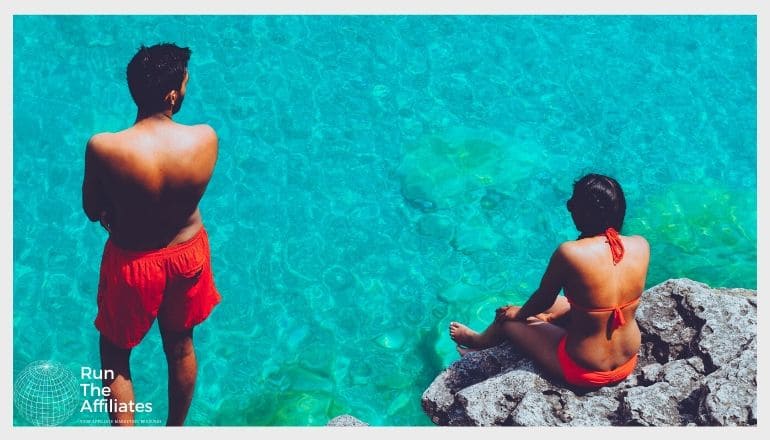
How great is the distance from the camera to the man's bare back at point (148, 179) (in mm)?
4152

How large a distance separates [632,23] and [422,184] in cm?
348

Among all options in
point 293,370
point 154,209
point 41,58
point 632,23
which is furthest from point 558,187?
point 41,58

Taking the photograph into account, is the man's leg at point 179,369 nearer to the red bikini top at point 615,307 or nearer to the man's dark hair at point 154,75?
the man's dark hair at point 154,75

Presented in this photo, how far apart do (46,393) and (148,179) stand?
124 inches

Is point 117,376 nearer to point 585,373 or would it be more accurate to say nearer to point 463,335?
point 463,335

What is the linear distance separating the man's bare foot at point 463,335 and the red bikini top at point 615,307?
1014 mm

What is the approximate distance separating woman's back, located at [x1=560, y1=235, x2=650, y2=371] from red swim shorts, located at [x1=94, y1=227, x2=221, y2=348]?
215 cm

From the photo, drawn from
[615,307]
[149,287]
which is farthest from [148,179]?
[615,307]

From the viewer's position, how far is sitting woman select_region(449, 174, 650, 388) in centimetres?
454

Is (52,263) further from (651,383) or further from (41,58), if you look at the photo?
(651,383)

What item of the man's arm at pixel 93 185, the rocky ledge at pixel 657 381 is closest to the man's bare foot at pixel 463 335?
the rocky ledge at pixel 657 381

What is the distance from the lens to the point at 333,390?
21.5 feet

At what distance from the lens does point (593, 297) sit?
460 cm

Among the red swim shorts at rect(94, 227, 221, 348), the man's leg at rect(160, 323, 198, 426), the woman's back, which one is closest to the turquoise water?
the man's leg at rect(160, 323, 198, 426)
